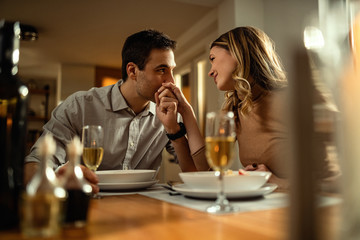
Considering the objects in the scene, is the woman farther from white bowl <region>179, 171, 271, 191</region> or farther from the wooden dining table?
the wooden dining table

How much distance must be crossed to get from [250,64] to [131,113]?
2.49ft

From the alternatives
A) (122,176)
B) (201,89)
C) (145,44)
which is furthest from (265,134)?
(201,89)

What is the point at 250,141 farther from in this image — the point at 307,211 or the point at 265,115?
the point at 307,211

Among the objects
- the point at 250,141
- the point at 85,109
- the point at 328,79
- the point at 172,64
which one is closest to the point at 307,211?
the point at 328,79

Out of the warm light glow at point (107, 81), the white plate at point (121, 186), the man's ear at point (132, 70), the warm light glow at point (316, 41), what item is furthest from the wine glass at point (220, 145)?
the warm light glow at point (107, 81)

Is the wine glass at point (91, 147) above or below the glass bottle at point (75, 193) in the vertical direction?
above

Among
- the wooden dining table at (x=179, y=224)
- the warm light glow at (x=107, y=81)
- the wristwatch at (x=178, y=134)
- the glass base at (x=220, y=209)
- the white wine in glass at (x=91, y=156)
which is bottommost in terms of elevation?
the wooden dining table at (x=179, y=224)

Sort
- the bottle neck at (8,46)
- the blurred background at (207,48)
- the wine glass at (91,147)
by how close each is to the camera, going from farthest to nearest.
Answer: the wine glass at (91,147), the bottle neck at (8,46), the blurred background at (207,48)

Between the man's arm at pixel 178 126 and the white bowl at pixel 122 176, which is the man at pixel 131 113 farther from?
the white bowl at pixel 122 176

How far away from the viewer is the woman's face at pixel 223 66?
1.84m

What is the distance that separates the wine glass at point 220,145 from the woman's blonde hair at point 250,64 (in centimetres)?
99

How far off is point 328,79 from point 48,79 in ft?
29.3

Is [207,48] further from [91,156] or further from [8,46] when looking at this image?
[8,46]

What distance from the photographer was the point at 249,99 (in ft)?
5.50
